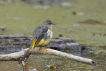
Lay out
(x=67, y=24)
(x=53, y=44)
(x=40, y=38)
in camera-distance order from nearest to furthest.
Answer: (x=40, y=38), (x=53, y=44), (x=67, y=24)

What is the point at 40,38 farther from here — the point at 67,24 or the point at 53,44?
the point at 67,24

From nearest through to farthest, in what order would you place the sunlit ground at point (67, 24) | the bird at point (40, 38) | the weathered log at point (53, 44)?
the bird at point (40, 38)
the sunlit ground at point (67, 24)
the weathered log at point (53, 44)

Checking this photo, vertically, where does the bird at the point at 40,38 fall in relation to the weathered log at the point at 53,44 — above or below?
above

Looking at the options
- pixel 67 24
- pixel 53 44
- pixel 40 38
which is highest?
pixel 40 38

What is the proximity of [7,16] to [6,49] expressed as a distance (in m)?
5.27

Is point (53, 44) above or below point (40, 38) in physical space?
below

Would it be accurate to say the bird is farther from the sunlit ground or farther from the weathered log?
the weathered log

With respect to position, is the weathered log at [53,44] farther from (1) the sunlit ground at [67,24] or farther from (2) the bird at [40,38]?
(2) the bird at [40,38]

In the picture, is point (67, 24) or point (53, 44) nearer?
point (53, 44)

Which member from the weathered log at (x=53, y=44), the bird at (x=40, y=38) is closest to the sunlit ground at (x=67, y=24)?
the weathered log at (x=53, y=44)

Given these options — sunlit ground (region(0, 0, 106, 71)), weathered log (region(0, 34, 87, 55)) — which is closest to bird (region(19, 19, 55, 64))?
sunlit ground (region(0, 0, 106, 71))

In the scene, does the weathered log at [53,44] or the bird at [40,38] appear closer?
the bird at [40,38]

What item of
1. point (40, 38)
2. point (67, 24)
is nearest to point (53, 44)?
point (40, 38)

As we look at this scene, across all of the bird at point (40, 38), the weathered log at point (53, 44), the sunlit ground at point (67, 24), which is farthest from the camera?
the weathered log at point (53, 44)
